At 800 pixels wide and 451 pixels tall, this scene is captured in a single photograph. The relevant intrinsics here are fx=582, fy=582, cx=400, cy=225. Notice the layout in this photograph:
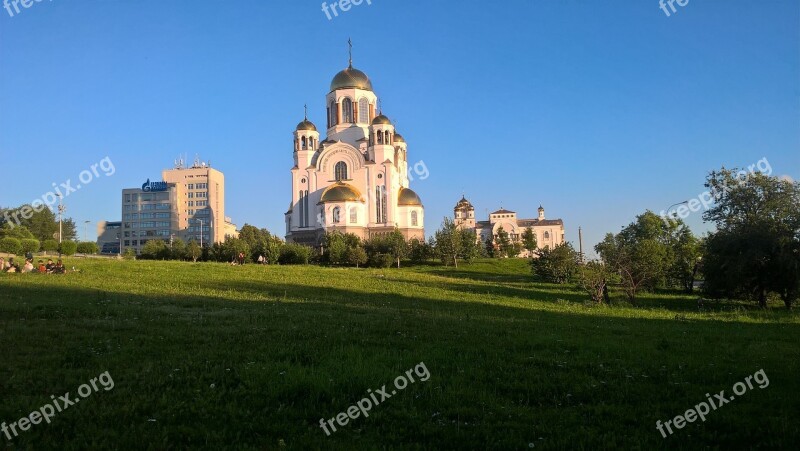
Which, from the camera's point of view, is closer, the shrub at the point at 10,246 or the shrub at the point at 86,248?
the shrub at the point at 10,246

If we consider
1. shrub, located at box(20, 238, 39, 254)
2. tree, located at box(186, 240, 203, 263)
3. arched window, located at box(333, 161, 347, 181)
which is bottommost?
tree, located at box(186, 240, 203, 263)

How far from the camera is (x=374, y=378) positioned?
6.96 m

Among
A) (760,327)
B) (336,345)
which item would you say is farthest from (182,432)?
(760,327)

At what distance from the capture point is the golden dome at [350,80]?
251 ft

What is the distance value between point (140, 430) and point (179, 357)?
2.79m

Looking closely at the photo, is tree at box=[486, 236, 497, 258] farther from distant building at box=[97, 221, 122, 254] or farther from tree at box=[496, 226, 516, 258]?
distant building at box=[97, 221, 122, 254]

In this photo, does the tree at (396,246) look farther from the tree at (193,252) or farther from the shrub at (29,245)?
the shrub at (29,245)

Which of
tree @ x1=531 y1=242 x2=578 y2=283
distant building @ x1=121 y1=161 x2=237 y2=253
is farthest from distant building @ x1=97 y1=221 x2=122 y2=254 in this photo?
tree @ x1=531 y1=242 x2=578 y2=283

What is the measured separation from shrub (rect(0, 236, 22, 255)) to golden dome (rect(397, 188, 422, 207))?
41941 mm

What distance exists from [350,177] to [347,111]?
10.1 m

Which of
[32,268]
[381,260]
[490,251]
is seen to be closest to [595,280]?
[32,268]

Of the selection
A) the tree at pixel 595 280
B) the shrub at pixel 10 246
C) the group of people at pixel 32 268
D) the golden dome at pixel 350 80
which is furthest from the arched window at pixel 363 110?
the group of people at pixel 32 268

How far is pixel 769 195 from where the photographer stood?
105 ft

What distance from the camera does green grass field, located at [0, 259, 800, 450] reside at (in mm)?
5203
